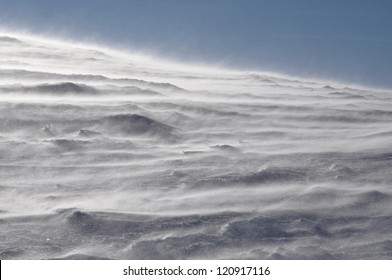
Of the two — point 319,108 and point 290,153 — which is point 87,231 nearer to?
point 290,153

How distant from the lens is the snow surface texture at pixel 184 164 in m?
3.93

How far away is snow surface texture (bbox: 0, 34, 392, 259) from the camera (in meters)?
3.93

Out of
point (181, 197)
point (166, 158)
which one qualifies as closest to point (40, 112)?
point (166, 158)

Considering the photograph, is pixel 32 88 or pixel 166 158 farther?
pixel 32 88

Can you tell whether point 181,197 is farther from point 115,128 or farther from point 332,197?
point 115,128

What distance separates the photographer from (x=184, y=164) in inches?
191

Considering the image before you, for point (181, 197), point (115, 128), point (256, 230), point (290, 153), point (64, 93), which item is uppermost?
point (64, 93)

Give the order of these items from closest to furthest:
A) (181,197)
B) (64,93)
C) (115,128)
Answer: (181,197), (115,128), (64,93)

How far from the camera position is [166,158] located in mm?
4957

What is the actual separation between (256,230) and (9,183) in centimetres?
149

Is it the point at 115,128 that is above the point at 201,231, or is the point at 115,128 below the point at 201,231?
above

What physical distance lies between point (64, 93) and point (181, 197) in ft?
6.68

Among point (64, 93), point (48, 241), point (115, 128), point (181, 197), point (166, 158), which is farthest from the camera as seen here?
point (64, 93)

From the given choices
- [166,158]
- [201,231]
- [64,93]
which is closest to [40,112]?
[64,93]
